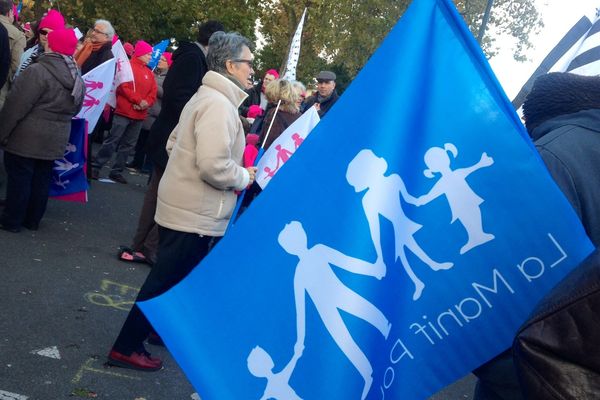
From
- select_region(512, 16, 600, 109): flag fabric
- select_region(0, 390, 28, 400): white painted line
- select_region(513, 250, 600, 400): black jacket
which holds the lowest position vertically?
select_region(0, 390, 28, 400): white painted line

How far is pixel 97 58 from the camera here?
9359mm

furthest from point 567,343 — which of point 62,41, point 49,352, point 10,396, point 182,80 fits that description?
point 62,41

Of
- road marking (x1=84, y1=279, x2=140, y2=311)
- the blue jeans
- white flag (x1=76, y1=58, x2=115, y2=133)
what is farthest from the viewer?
the blue jeans

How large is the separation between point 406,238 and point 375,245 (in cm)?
8

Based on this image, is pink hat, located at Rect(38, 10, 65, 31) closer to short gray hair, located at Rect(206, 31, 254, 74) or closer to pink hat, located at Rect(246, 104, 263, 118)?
pink hat, located at Rect(246, 104, 263, 118)

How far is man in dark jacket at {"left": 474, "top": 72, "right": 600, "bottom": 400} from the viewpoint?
2.16 metres

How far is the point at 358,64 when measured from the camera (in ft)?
114

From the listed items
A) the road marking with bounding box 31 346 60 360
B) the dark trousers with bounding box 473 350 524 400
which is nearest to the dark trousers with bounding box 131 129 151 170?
the road marking with bounding box 31 346 60 360

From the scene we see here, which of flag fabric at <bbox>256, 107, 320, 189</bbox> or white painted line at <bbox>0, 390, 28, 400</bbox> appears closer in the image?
white painted line at <bbox>0, 390, 28, 400</bbox>

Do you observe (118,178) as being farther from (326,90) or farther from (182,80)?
(182,80)

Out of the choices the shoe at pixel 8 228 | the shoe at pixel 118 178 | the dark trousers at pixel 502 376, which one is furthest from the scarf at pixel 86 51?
the dark trousers at pixel 502 376

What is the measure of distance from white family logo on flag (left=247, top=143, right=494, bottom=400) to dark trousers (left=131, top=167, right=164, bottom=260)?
438cm

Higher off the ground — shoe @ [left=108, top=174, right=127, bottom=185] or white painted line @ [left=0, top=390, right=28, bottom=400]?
white painted line @ [left=0, top=390, right=28, bottom=400]

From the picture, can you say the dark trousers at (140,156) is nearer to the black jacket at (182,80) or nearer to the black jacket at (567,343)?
the black jacket at (182,80)
